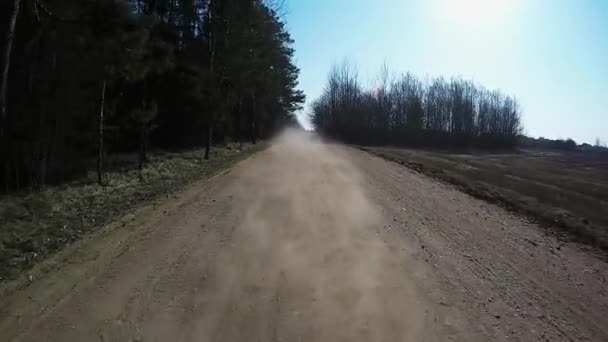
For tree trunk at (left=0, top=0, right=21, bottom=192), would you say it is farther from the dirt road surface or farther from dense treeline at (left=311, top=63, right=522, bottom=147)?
dense treeline at (left=311, top=63, right=522, bottom=147)

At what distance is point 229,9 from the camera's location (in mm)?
28047

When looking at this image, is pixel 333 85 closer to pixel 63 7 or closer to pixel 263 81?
pixel 263 81

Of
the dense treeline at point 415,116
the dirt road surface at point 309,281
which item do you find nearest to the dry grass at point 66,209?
the dirt road surface at point 309,281

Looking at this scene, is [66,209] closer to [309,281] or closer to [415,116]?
[309,281]

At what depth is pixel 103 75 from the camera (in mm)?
14219

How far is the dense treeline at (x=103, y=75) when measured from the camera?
12.3 m

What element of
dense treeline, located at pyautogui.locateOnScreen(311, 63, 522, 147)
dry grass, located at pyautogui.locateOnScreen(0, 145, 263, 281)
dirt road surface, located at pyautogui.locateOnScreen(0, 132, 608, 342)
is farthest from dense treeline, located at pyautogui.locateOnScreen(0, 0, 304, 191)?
dense treeline, located at pyautogui.locateOnScreen(311, 63, 522, 147)

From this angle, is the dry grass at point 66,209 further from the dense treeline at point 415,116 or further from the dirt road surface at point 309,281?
the dense treeline at point 415,116

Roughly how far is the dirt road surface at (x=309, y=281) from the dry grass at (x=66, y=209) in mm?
521

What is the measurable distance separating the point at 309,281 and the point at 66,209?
662cm

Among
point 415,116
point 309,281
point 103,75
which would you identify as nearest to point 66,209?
point 103,75

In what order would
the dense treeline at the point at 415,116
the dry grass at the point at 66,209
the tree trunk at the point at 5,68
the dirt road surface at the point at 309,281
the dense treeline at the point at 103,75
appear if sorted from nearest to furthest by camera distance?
1. the dirt road surface at the point at 309,281
2. the dry grass at the point at 66,209
3. the tree trunk at the point at 5,68
4. the dense treeline at the point at 103,75
5. the dense treeline at the point at 415,116

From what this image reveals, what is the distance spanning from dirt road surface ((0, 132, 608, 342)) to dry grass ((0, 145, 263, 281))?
521mm

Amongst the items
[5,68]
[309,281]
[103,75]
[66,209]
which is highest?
[103,75]
